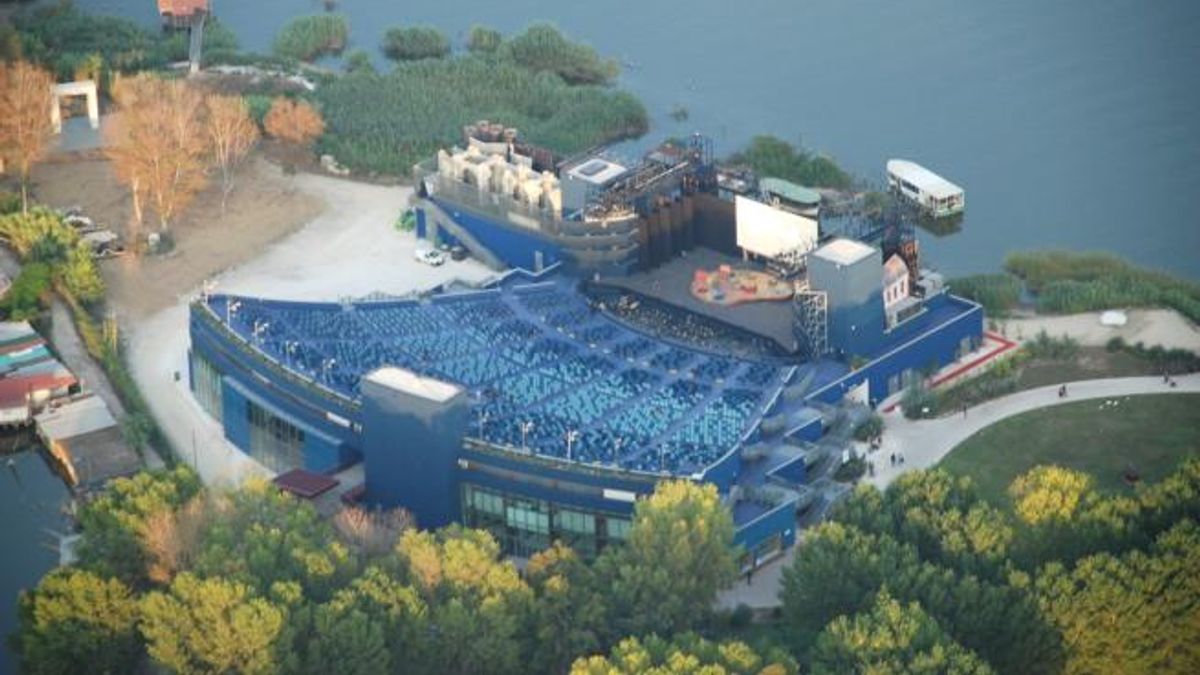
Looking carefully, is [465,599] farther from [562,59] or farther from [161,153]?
[562,59]

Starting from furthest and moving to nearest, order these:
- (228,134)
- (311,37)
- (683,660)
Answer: (311,37) < (228,134) < (683,660)

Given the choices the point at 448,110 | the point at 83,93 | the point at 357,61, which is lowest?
the point at 448,110

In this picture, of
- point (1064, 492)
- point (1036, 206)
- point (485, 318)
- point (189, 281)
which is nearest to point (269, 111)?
point (189, 281)

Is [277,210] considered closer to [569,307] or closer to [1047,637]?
[569,307]

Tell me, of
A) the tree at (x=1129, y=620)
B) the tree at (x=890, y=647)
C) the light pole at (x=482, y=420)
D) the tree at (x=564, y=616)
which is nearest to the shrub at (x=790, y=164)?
the light pole at (x=482, y=420)

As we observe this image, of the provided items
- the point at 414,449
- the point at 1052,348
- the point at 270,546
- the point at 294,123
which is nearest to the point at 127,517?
the point at 270,546

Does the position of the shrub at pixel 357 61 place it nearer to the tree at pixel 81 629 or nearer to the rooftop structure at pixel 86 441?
the rooftop structure at pixel 86 441
